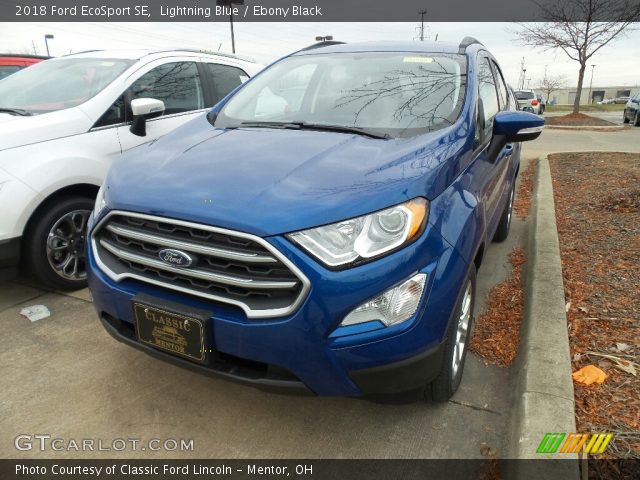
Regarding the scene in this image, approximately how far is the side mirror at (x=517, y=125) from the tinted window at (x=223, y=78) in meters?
2.87

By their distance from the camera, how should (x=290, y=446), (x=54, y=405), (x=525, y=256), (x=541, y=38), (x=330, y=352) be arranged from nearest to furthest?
1. (x=330, y=352)
2. (x=290, y=446)
3. (x=54, y=405)
4. (x=525, y=256)
5. (x=541, y=38)

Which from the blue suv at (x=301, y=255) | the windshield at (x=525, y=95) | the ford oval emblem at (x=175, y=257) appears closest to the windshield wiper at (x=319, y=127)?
the blue suv at (x=301, y=255)

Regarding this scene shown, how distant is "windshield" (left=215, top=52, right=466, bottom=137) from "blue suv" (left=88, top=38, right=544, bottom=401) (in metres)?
0.12

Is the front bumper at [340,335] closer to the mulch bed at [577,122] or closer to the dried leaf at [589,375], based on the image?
the dried leaf at [589,375]

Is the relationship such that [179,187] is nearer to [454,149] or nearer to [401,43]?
[454,149]

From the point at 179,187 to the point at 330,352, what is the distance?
920 mm

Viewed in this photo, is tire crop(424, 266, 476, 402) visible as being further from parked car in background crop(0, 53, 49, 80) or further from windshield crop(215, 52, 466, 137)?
parked car in background crop(0, 53, 49, 80)

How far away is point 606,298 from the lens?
10.1 ft

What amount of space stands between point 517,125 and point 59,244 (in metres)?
3.18

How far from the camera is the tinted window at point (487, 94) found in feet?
9.79

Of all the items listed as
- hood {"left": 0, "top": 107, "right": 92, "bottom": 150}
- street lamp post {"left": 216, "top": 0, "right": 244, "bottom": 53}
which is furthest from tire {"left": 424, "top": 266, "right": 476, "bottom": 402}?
street lamp post {"left": 216, "top": 0, "right": 244, "bottom": 53}

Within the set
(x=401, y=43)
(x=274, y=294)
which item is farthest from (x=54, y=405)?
(x=401, y=43)

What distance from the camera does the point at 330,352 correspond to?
174 cm

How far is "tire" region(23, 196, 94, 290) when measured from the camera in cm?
323
